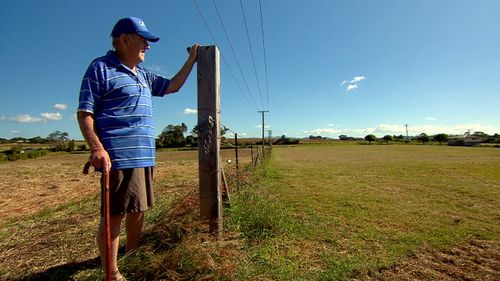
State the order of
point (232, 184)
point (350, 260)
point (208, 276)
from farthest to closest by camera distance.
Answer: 1. point (232, 184)
2. point (350, 260)
3. point (208, 276)

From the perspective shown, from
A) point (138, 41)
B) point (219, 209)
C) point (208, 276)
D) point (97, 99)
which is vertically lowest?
point (208, 276)

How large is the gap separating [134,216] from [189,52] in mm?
1605

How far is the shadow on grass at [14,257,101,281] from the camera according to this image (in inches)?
94.1

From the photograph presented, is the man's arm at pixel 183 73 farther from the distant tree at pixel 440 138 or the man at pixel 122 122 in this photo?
the distant tree at pixel 440 138

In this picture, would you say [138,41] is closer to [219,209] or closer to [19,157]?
[219,209]

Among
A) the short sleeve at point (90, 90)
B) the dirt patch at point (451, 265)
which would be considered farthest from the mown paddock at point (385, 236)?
the short sleeve at point (90, 90)

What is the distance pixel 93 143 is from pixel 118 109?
0.31 meters

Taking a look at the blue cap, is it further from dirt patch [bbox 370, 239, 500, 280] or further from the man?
dirt patch [bbox 370, 239, 500, 280]

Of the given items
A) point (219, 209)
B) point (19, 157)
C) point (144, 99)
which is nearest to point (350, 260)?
point (219, 209)

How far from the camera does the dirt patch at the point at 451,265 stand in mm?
2670

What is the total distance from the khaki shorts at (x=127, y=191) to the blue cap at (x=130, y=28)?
94cm

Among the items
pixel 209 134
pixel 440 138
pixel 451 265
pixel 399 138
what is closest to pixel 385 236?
pixel 451 265

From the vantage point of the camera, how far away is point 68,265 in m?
2.62

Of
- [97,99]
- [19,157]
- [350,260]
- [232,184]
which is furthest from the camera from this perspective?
[19,157]
